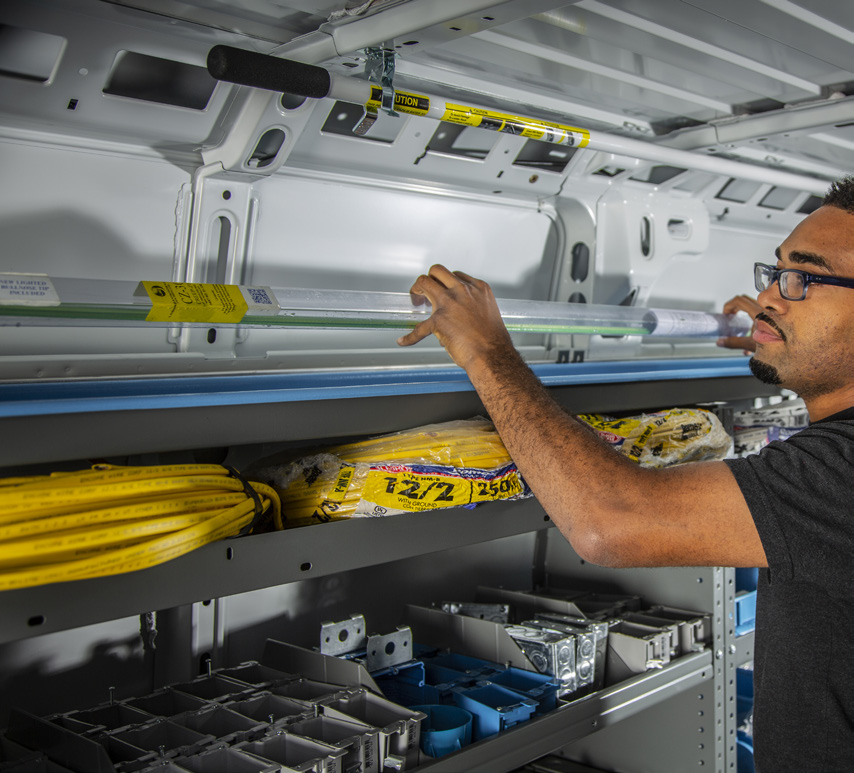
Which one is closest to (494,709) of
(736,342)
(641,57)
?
(641,57)

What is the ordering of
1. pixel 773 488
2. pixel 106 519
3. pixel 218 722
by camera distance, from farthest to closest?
pixel 218 722 → pixel 773 488 → pixel 106 519

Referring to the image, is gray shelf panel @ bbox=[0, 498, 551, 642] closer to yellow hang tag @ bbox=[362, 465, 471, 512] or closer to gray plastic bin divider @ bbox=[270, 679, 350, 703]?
yellow hang tag @ bbox=[362, 465, 471, 512]

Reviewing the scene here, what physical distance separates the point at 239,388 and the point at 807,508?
883 mm

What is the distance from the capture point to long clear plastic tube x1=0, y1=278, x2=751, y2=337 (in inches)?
45.0

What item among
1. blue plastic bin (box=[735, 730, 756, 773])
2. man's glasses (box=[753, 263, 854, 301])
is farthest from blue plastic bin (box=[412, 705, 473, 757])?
blue plastic bin (box=[735, 730, 756, 773])

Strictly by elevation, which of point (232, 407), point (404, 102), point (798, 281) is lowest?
point (232, 407)

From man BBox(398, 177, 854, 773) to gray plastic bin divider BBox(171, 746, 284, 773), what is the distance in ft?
1.83

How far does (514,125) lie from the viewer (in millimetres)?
1603

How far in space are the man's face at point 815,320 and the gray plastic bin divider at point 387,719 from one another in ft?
3.01

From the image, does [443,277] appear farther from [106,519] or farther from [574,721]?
[574,721]

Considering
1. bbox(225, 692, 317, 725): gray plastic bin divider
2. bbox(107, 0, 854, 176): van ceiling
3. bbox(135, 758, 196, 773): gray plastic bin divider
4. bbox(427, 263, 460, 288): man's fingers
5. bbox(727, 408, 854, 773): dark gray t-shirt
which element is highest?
bbox(107, 0, 854, 176): van ceiling

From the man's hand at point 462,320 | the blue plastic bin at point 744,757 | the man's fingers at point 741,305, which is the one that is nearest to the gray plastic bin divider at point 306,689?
the man's hand at point 462,320

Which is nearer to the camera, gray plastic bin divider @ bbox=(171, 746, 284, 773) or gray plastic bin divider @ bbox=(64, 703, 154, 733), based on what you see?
gray plastic bin divider @ bbox=(171, 746, 284, 773)

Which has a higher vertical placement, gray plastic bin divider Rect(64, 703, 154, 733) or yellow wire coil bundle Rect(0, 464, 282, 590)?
yellow wire coil bundle Rect(0, 464, 282, 590)
